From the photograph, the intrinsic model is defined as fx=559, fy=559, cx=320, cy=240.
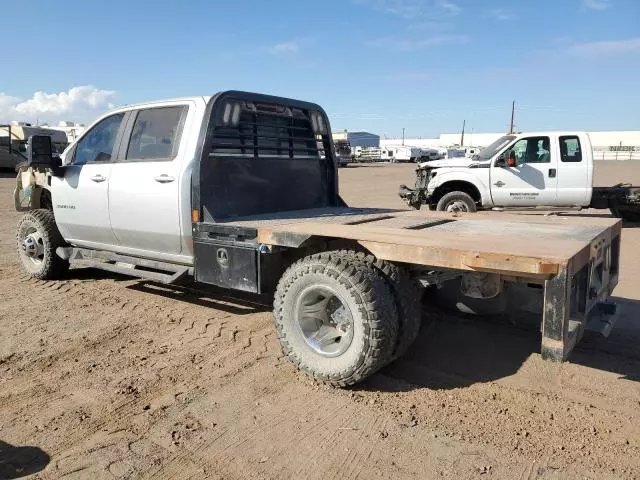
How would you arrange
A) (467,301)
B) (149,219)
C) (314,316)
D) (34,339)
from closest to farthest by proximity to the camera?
(314,316) → (467,301) → (34,339) → (149,219)

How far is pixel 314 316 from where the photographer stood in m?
4.00

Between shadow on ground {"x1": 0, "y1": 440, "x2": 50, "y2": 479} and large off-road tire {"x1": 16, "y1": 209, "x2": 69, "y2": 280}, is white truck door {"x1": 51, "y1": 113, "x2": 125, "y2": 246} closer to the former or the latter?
large off-road tire {"x1": 16, "y1": 209, "x2": 69, "y2": 280}

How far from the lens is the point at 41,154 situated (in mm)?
5930

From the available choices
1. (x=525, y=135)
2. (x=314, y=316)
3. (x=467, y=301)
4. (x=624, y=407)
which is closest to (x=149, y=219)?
(x=314, y=316)

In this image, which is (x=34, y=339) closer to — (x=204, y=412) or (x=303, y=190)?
(x=204, y=412)

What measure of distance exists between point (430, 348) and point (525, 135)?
8386 mm

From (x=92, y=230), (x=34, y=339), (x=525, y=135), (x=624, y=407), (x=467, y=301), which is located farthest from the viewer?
(x=525, y=135)

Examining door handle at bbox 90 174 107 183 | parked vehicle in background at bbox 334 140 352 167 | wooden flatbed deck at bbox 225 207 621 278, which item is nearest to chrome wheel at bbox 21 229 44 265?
door handle at bbox 90 174 107 183

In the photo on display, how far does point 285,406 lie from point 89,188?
139 inches

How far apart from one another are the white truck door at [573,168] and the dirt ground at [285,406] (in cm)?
655

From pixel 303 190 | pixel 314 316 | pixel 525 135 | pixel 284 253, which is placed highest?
pixel 525 135

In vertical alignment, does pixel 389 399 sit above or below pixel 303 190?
below

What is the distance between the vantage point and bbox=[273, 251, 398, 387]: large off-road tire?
141 inches

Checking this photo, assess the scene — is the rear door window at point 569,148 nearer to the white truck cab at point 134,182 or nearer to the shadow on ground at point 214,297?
the shadow on ground at point 214,297
